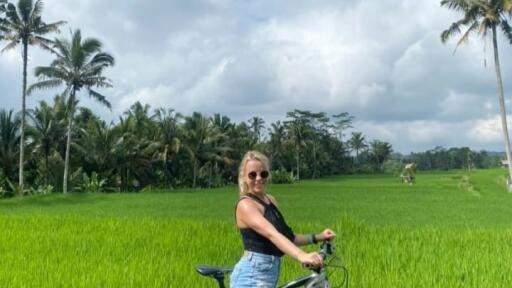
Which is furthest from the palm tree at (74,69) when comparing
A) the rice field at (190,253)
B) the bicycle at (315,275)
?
the bicycle at (315,275)

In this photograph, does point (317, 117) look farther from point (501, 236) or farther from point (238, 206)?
point (238, 206)

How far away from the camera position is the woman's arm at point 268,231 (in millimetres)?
2412

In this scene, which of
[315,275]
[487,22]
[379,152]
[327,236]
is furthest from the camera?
[379,152]

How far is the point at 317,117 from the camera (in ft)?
209

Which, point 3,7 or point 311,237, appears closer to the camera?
point 311,237

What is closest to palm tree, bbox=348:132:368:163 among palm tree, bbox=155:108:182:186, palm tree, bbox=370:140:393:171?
palm tree, bbox=370:140:393:171

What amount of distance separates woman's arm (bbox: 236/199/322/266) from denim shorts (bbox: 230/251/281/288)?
19 centimetres

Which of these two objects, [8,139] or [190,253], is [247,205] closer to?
[190,253]

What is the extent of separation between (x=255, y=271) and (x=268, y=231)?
0.91 ft

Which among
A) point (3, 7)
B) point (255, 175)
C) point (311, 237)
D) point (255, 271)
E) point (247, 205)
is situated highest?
point (3, 7)

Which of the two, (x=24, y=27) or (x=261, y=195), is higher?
(x=24, y=27)

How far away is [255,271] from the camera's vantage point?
105 inches

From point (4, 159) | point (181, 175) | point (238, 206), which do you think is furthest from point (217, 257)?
point (181, 175)

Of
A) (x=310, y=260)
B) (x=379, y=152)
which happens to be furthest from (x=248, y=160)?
(x=379, y=152)
